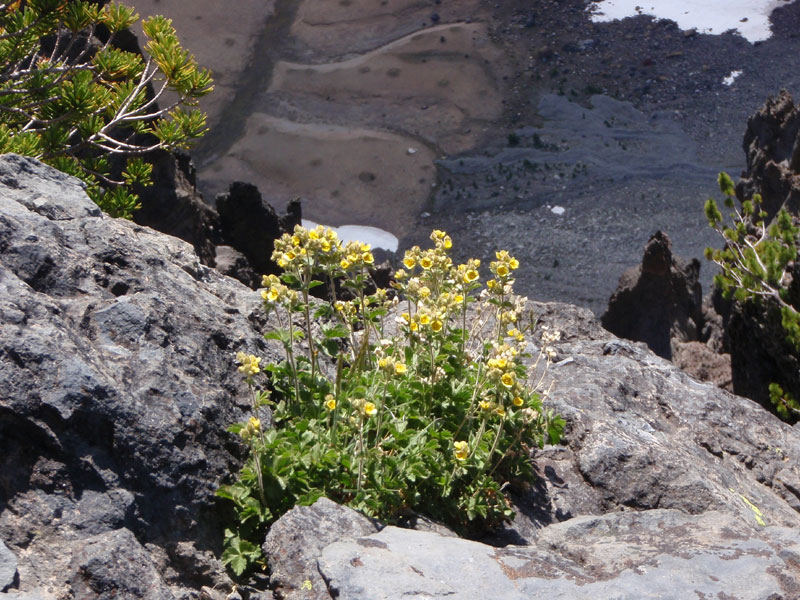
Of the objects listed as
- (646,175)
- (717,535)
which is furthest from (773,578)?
(646,175)

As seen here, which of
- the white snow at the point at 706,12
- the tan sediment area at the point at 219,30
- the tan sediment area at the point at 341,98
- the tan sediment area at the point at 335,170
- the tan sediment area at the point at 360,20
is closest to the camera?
the tan sediment area at the point at 335,170

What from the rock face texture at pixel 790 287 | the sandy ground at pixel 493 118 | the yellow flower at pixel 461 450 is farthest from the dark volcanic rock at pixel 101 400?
the sandy ground at pixel 493 118

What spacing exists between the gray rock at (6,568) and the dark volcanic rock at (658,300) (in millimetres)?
12175

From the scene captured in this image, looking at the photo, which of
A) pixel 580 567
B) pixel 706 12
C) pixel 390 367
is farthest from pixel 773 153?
pixel 706 12

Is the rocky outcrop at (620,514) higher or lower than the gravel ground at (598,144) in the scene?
lower

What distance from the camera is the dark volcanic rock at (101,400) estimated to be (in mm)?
2576

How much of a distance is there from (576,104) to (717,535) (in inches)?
938

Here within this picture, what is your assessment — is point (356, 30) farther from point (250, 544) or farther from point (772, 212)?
point (250, 544)

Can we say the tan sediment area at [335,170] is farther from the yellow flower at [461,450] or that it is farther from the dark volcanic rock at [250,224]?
the yellow flower at [461,450]

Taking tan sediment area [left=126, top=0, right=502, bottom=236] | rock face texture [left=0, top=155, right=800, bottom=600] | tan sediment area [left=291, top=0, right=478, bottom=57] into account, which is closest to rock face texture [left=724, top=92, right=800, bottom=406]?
rock face texture [left=0, top=155, right=800, bottom=600]

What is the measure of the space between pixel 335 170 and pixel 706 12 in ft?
54.7

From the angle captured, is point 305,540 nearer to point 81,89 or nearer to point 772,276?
point 81,89

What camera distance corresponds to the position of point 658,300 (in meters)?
13.8

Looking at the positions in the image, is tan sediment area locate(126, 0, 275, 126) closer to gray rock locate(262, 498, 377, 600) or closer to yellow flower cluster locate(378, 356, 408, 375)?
yellow flower cluster locate(378, 356, 408, 375)
